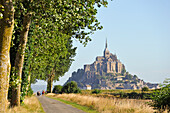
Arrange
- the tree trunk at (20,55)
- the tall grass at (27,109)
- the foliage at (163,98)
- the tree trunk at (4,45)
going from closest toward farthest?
1. the tree trunk at (4,45)
2. the foliage at (163,98)
3. the tall grass at (27,109)
4. the tree trunk at (20,55)

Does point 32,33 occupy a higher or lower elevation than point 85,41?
higher

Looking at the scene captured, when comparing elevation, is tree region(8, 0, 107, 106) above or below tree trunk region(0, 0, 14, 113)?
above

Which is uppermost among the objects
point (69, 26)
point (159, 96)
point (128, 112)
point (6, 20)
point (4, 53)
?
A: point (69, 26)

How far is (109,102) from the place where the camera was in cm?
1686

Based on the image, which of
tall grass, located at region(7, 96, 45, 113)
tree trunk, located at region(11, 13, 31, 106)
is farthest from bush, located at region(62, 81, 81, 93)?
tree trunk, located at region(11, 13, 31, 106)

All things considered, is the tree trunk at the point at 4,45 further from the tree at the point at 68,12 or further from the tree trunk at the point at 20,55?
the tree trunk at the point at 20,55

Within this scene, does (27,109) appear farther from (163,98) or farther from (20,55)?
(163,98)

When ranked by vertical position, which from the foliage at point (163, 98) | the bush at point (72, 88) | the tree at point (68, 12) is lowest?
the bush at point (72, 88)

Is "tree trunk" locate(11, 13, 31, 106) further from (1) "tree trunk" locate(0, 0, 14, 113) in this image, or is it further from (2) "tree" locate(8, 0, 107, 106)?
(1) "tree trunk" locate(0, 0, 14, 113)

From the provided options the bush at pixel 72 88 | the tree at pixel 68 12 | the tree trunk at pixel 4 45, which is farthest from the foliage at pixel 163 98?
the bush at pixel 72 88

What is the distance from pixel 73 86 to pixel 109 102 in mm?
34322

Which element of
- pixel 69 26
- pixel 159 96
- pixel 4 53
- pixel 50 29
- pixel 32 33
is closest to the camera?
pixel 4 53

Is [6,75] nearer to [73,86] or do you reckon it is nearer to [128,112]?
[128,112]

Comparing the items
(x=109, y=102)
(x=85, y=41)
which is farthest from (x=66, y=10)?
(x=109, y=102)
